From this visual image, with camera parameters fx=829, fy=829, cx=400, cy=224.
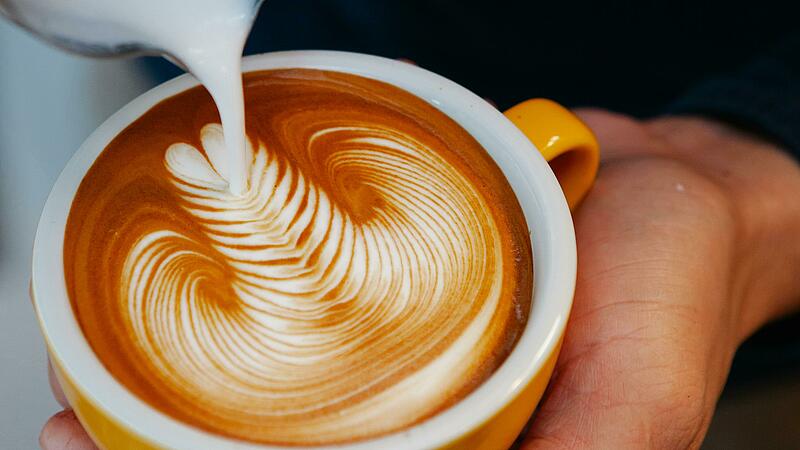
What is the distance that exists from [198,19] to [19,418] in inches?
26.5

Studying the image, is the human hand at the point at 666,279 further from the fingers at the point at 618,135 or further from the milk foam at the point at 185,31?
the milk foam at the point at 185,31

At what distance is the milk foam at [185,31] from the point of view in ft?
2.50

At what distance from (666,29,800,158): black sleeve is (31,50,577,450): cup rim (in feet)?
1.74

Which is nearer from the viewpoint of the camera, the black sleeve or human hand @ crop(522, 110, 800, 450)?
human hand @ crop(522, 110, 800, 450)

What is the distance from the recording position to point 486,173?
2.83 feet

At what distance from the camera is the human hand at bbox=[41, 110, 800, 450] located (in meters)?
0.89

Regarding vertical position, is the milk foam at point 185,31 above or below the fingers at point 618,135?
above

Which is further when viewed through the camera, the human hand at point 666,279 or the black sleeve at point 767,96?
the black sleeve at point 767,96

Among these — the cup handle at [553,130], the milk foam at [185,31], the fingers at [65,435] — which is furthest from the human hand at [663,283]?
the milk foam at [185,31]

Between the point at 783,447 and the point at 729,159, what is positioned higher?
the point at 729,159

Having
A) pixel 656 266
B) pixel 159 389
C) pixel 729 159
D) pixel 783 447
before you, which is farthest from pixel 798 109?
pixel 159 389

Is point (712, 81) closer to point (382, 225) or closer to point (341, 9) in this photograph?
point (341, 9)

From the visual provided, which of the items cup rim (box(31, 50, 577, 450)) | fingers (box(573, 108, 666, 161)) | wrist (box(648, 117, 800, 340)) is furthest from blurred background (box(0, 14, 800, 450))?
cup rim (box(31, 50, 577, 450))

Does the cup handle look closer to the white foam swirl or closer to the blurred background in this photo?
the white foam swirl
